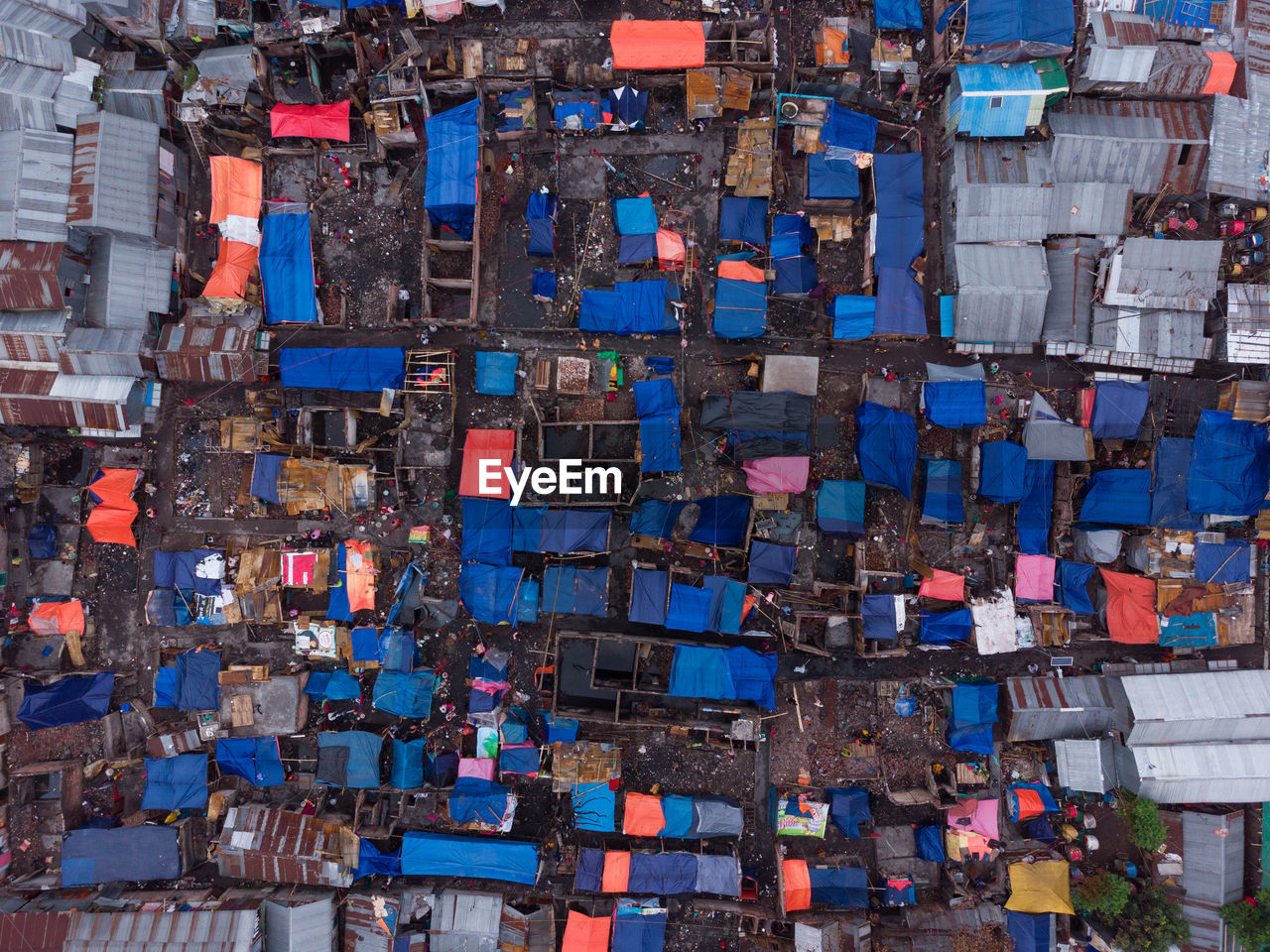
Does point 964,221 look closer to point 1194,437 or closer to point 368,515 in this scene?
point 1194,437

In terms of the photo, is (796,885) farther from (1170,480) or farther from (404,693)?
(1170,480)

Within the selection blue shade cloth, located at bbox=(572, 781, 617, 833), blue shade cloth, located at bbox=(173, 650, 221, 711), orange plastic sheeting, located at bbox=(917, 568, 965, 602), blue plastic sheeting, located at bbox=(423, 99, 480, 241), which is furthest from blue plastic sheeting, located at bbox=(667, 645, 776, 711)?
blue plastic sheeting, located at bbox=(423, 99, 480, 241)

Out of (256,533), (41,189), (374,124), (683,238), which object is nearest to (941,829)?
(683,238)

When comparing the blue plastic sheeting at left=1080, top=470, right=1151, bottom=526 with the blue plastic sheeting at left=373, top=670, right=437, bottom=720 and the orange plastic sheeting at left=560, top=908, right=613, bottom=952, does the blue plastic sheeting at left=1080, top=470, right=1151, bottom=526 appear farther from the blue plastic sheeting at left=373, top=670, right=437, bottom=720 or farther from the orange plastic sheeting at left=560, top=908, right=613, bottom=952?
the blue plastic sheeting at left=373, top=670, right=437, bottom=720

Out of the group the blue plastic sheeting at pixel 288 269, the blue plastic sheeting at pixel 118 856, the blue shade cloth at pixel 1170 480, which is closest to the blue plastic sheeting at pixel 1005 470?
the blue shade cloth at pixel 1170 480

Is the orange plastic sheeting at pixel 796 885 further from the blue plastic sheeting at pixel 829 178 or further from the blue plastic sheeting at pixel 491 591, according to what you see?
the blue plastic sheeting at pixel 829 178
